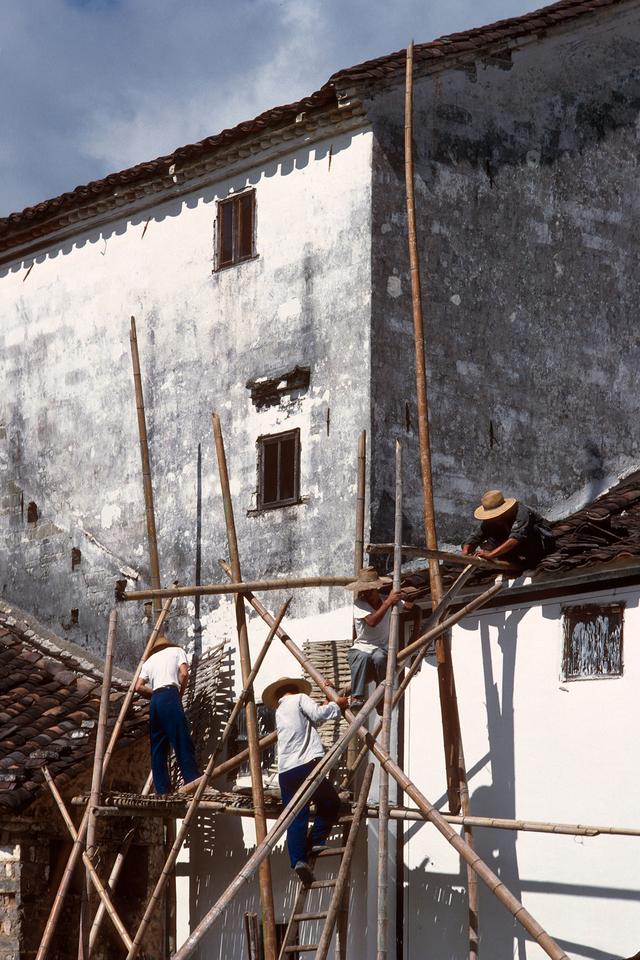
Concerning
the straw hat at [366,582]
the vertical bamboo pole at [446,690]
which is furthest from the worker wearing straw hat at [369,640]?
the vertical bamboo pole at [446,690]

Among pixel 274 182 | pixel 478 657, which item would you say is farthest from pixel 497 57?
pixel 478 657

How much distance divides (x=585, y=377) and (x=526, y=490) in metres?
1.58

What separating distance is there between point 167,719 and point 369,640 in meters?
1.96

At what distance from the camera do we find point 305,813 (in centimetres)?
1420

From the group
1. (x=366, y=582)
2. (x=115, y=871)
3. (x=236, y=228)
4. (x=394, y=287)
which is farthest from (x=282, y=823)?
(x=236, y=228)

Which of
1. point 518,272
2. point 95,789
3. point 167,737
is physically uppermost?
point 518,272

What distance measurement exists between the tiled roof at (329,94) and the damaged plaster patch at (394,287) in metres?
1.91

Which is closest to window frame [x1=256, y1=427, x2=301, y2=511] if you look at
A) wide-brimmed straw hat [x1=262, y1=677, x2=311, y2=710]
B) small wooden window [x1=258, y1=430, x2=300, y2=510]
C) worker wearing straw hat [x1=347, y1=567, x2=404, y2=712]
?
small wooden window [x1=258, y1=430, x2=300, y2=510]

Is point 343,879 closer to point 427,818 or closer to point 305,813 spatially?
point 305,813

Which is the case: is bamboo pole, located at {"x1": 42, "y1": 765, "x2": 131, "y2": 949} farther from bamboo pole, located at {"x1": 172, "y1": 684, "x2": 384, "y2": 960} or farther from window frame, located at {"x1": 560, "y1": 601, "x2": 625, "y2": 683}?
window frame, located at {"x1": 560, "y1": 601, "x2": 625, "y2": 683}

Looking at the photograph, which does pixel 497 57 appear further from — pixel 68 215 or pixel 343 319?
pixel 68 215

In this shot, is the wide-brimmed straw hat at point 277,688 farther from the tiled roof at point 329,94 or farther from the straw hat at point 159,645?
the tiled roof at point 329,94

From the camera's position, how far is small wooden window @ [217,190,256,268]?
61.2 feet

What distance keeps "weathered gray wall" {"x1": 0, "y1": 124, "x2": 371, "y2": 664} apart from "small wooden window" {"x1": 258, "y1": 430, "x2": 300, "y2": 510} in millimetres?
102
